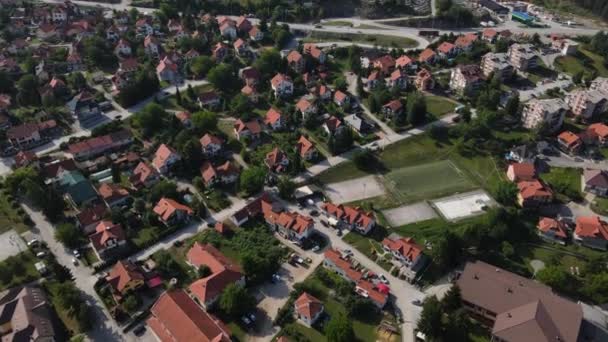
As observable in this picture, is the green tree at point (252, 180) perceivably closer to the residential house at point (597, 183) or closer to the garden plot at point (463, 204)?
the garden plot at point (463, 204)

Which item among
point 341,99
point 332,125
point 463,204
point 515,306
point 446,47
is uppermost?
point 446,47

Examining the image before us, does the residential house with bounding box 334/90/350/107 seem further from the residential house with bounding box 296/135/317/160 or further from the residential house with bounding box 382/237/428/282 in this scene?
the residential house with bounding box 382/237/428/282

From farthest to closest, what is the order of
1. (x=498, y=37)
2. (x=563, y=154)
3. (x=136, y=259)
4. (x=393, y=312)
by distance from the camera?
(x=498, y=37)
(x=563, y=154)
(x=136, y=259)
(x=393, y=312)

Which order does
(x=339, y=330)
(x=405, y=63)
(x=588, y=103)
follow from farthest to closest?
(x=405, y=63)
(x=588, y=103)
(x=339, y=330)

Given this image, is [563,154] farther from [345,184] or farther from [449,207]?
[345,184]

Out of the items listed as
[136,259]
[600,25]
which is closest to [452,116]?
[136,259]

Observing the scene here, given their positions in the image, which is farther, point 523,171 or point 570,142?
point 570,142

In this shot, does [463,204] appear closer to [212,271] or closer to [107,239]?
[212,271]

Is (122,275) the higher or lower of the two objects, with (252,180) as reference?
lower

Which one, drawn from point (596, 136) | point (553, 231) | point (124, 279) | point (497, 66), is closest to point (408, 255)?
point (553, 231)
